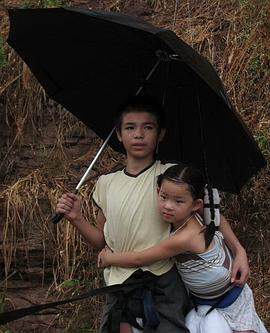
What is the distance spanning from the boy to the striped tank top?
7 centimetres

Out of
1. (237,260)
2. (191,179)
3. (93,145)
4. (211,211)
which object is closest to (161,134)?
(191,179)

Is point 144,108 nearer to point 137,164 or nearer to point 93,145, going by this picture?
point 137,164

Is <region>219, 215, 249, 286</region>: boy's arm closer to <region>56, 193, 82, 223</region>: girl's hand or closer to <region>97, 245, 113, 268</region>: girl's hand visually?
<region>97, 245, 113, 268</region>: girl's hand

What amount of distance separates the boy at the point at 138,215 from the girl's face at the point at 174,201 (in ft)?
0.30

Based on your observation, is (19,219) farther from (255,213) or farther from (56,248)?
(255,213)

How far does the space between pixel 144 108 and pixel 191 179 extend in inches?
17.0

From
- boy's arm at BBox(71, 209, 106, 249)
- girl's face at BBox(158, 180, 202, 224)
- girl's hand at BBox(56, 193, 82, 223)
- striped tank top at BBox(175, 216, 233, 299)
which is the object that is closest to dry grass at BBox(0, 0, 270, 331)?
striped tank top at BBox(175, 216, 233, 299)

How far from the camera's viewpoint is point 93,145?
223 inches

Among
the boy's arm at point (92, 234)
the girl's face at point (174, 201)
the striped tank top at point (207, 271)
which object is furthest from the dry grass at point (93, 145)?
the girl's face at point (174, 201)

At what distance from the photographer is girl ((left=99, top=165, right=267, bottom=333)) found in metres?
2.87

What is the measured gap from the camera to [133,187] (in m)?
3.03

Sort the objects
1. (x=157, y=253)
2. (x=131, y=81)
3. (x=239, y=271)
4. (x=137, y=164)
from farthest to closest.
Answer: (x=131, y=81)
(x=137, y=164)
(x=239, y=271)
(x=157, y=253)

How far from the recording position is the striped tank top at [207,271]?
Result: 9.44ft

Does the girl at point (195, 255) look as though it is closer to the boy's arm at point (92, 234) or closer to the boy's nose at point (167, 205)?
the boy's nose at point (167, 205)
